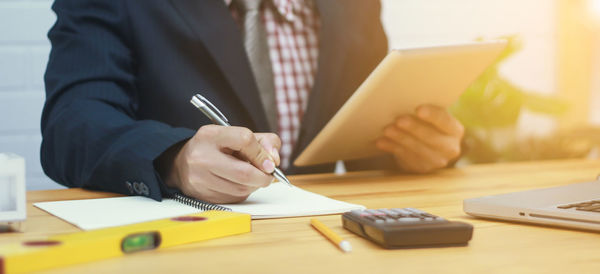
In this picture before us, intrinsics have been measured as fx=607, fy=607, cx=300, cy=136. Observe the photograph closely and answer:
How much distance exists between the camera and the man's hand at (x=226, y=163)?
2.43 feet

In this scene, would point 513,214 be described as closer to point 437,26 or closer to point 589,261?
point 589,261

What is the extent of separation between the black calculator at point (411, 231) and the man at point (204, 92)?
22 cm

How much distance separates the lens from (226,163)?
745 mm

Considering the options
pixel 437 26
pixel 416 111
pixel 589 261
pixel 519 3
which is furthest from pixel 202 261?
pixel 519 3

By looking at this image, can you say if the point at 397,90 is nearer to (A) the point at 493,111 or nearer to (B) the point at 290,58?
(B) the point at 290,58

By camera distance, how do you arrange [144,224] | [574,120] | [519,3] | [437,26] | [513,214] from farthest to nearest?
[574,120], [519,3], [437,26], [513,214], [144,224]

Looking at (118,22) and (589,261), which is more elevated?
(118,22)

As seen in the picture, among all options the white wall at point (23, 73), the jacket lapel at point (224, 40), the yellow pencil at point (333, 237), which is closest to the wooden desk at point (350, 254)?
the yellow pencil at point (333, 237)

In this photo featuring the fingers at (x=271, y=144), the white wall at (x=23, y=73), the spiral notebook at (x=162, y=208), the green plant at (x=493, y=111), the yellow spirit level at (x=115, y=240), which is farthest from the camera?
the green plant at (x=493, y=111)

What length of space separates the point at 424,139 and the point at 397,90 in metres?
0.21

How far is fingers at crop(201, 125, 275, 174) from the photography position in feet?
2.43

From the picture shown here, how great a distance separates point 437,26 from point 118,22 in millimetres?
1550

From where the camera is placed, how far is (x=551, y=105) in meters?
2.65

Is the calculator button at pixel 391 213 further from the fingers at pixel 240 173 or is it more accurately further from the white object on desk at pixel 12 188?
the white object on desk at pixel 12 188
